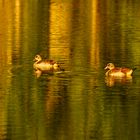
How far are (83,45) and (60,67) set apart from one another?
3.77 meters

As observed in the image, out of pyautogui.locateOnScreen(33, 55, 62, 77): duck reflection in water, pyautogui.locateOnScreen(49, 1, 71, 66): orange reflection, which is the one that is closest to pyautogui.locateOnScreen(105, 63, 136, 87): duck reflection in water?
pyautogui.locateOnScreen(33, 55, 62, 77): duck reflection in water

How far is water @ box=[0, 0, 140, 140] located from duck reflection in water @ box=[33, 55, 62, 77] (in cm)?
23

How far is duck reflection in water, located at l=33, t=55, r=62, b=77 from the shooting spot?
18.0 meters

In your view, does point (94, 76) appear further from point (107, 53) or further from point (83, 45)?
point (83, 45)

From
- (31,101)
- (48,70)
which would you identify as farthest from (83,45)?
(31,101)

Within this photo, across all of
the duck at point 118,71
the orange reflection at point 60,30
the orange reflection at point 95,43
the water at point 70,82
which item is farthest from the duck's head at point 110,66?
the orange reflection at point 60,30

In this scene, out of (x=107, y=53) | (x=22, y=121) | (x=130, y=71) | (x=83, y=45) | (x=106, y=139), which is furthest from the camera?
(x=83, y=45)

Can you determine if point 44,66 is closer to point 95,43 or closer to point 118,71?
point 118,71

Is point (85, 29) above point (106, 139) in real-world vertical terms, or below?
above

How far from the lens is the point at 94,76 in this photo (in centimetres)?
1723

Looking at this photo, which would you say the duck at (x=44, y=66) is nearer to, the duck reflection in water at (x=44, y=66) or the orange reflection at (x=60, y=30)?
the duck reflection in water at (x=44, y=66)

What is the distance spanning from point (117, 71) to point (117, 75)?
0.08m

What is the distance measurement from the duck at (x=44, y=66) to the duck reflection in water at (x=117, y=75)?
3.63 ft

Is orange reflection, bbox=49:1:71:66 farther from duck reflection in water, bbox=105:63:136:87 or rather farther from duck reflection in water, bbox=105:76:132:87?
duck reflection in water, bbox=105:76:132:87
